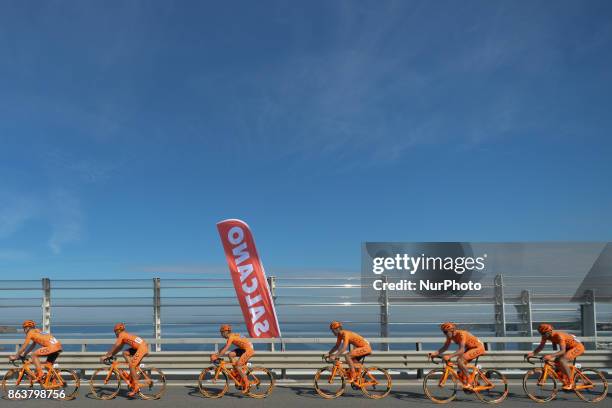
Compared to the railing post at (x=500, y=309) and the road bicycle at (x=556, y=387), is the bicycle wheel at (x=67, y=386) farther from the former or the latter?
the railing post at (x=500, y=309)

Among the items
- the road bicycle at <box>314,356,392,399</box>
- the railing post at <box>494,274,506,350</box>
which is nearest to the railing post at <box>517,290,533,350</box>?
the railing post at <box>494,274,506,350</box>

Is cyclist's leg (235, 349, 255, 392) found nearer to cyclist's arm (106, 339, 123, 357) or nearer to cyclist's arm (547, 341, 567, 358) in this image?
cyclist's arm (106, 339, 123, 357)

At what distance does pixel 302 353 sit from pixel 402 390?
7.73 ft

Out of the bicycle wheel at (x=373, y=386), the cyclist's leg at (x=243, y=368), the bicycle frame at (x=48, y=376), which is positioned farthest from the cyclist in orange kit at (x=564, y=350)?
the bicycle frame at (x=48, y=376)

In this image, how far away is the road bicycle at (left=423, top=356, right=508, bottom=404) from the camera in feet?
35.8

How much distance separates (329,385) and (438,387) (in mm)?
2200

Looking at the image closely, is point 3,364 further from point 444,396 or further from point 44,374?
point 444,396

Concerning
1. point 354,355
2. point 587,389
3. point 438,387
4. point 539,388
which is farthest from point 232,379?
point 587,389

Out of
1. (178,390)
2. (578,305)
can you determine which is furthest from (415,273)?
(178,390)

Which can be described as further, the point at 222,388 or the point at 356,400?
the point at 222,388

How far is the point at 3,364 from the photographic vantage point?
535 inches

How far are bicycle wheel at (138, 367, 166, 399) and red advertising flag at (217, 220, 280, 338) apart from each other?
4.17 meters

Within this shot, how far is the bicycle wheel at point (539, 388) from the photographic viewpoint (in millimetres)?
10883

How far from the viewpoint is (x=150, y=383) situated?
11430 mm
